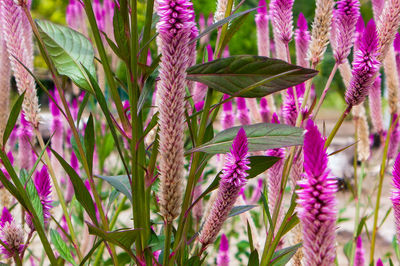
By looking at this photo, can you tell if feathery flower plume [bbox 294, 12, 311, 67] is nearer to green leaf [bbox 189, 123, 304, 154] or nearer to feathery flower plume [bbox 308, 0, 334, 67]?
feathery flower plume [bbox 308, 0, 334, 67]

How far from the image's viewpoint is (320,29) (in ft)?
3.09

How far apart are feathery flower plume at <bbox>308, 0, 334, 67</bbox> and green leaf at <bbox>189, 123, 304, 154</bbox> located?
7.1 inches

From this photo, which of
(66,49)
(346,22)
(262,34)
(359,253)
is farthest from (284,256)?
(262,34)

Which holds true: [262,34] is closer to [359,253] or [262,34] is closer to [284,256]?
[359,253]

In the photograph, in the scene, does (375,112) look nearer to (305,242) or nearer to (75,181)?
(75,181)

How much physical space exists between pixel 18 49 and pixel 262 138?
19.1 inches

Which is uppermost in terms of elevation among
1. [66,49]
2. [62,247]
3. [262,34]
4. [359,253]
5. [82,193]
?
[262,34]

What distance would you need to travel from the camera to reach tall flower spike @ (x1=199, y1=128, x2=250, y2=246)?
2.44ft

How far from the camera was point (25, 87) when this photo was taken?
0.99m

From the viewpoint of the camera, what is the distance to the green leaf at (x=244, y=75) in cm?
77

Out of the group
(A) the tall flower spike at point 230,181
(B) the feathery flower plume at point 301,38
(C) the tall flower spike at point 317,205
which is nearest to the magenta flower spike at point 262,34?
(B) the feathery flower plume at point 301,38

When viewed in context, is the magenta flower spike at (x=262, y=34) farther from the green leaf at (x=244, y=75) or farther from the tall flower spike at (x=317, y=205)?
the tall flower spike at (x=317, y=205)

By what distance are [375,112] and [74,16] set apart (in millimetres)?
1547

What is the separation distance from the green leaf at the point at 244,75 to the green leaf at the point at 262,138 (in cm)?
7
